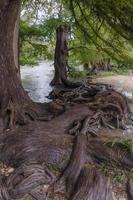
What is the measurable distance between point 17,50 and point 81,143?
2.92 m

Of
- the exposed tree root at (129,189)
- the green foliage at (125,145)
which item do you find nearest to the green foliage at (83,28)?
the green foliage at (125,145)

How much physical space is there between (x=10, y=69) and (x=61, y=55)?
7566 millimetres

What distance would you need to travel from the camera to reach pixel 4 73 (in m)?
7.38

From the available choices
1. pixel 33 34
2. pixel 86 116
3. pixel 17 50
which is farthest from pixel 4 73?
pixel 33 34

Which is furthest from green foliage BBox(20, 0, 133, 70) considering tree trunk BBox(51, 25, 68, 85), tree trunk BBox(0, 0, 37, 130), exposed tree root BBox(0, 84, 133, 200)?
exposed tree root BBox(0, 84, 133, 200)

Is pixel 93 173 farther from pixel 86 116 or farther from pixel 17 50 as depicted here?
pixel 17 50

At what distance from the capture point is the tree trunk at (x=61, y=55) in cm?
1440

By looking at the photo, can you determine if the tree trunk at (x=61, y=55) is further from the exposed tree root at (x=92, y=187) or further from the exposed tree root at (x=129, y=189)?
the exposed tree root at (x=92, y=187)

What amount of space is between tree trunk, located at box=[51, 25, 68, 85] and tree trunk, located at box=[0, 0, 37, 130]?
6.70 m

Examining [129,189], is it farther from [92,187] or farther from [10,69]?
[10,69]

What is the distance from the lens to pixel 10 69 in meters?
7.45

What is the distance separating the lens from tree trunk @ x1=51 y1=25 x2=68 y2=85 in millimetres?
14398

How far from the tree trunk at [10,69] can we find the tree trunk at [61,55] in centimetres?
670

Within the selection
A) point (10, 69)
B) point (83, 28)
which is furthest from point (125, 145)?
point (83, 28)
